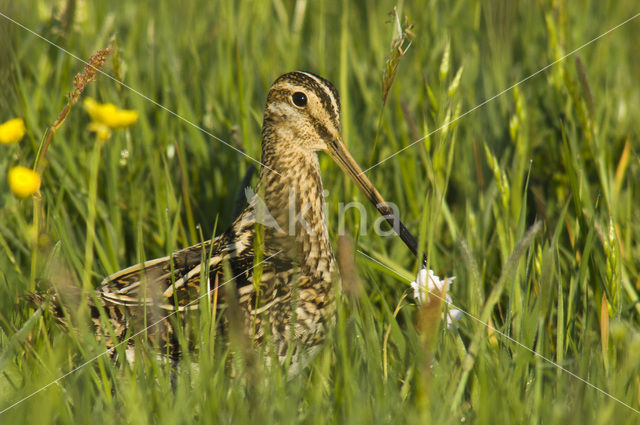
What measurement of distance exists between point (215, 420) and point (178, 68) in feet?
8.21

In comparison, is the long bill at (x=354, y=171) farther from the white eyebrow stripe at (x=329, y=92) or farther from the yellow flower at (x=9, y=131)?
the yellow flower at (x=9, y=131)

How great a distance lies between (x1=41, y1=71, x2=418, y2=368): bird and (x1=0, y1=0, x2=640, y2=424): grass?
12 cm

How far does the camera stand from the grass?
7.21ft

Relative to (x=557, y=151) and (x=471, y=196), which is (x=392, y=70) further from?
(x=557, y=151)

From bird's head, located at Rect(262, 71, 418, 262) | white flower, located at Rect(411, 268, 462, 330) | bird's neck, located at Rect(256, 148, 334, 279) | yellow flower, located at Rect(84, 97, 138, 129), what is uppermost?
yellow flower, located at Rect(84, 97, 138, 129)

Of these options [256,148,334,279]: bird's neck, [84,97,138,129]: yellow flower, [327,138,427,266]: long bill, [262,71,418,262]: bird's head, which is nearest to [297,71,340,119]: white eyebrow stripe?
[262,71,418,262]: bird's head

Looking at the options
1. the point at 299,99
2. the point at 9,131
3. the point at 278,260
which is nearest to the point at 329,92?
the point at 299,99

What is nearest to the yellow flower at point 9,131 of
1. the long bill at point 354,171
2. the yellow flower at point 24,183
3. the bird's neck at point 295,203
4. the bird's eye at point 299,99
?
the yellow flower at point 24,183

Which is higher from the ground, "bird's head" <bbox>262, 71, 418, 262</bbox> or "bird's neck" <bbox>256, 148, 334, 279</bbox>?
"bird's head" <bbox>262, 71, 418, 262</bbox>

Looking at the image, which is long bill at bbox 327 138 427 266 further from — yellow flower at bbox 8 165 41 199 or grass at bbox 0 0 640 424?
yellow flower at bbox 8 165 41 199

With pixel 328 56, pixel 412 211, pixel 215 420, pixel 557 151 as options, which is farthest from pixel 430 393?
pixel 328 56

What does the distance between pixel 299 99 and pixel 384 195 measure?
0.86m

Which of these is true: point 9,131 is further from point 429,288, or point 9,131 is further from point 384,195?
point 384,195

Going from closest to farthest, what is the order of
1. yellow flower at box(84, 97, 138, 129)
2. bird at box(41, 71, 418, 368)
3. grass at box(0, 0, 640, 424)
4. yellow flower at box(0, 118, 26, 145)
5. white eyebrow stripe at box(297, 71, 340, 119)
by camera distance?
grass at box(0, 0, 640, 424), yellow flower at box(84, 97, 138, 129), yellow flower at box(0, 118, 26, 145), bird at box(41, 71, 418, 368), white eyebrow stripe at box(297, 71, 340, 119)
